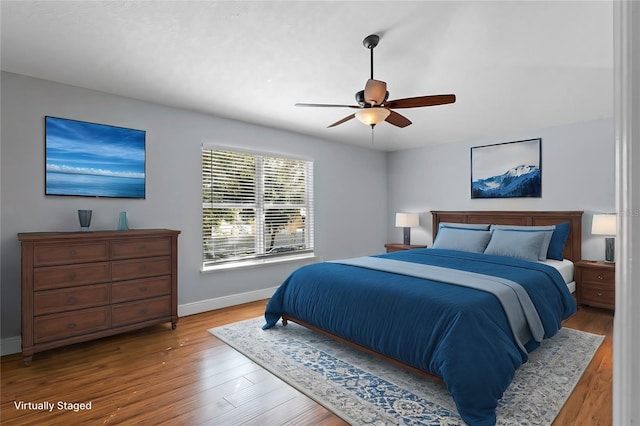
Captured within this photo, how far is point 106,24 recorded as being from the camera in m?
2.22

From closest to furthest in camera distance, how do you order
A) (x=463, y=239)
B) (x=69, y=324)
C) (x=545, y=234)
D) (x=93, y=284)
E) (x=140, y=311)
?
(x=69, y=324) < (x=93, y=284) < (x=140, y=311) < (x=545, y=234) < (x=463, y=239)

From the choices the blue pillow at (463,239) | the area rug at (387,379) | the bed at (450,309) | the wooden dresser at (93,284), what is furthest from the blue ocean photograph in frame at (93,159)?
the blue pillow at (463,239)

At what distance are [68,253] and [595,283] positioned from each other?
17.9 feet

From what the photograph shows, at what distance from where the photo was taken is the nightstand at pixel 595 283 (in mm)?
3883

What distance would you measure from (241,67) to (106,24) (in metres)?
0.97

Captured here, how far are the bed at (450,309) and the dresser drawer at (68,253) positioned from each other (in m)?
1.64

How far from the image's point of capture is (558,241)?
4.21 meters

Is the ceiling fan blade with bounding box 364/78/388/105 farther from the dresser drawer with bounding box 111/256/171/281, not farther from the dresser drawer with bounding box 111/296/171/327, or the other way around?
the dresser drawer with bounding box 111/296/171/327

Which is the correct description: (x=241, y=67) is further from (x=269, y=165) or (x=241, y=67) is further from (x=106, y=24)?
(x=269, y=165)

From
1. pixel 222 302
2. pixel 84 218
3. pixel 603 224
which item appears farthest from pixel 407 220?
pixel 84 218

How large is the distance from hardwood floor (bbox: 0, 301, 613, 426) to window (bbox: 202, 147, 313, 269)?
4.57 ft

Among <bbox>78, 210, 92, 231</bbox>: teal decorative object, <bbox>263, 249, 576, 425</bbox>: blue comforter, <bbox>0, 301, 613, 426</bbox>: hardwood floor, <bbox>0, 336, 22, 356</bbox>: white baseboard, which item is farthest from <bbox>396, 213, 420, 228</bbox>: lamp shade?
<bbox>0, 336, 22, 356</bbox>: white baseboard

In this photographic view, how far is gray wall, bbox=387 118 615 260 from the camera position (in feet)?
13.7

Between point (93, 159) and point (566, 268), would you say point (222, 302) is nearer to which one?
point (93, 159)
